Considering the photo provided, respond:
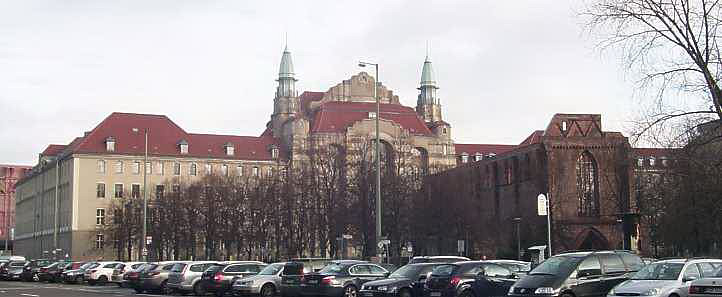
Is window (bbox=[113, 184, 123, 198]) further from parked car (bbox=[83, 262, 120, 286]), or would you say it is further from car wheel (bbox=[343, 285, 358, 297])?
car wheel (bbox=[343, 285, 358, 297])

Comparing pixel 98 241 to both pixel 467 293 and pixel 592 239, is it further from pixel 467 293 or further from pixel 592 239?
pixel 467 293

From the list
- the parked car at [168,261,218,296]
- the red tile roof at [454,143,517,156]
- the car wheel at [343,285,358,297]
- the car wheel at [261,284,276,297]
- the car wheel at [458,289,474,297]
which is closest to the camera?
the car wheel at [458,289,474,297]

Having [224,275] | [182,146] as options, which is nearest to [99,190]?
[182,146]

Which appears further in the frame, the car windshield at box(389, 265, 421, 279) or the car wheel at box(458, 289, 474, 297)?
the car windshield at box(389, 265, 421, 279)

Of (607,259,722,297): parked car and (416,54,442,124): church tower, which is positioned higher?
(416,54,442,124): church tower

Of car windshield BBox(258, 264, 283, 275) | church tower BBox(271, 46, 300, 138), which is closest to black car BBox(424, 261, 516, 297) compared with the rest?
Answer: car windshield BBox(258, 264, 283, 275)

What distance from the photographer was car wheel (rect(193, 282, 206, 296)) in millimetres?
37906

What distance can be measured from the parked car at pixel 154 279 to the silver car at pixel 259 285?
20.7 feet

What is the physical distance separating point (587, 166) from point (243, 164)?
196 ft

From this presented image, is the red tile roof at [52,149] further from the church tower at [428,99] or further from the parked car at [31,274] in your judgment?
the parked car at [31,274]

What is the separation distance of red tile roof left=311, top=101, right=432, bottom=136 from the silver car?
9265 centimetres

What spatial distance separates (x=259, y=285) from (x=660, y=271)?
16.8 m

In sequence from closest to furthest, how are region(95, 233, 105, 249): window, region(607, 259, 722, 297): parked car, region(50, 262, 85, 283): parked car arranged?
1. region(607, 259, 722, 297): parked car
2. region(50, 262, 85, 283): parked car
3. region(95, 233, 105, 249): window

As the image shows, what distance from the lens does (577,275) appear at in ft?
75.7
